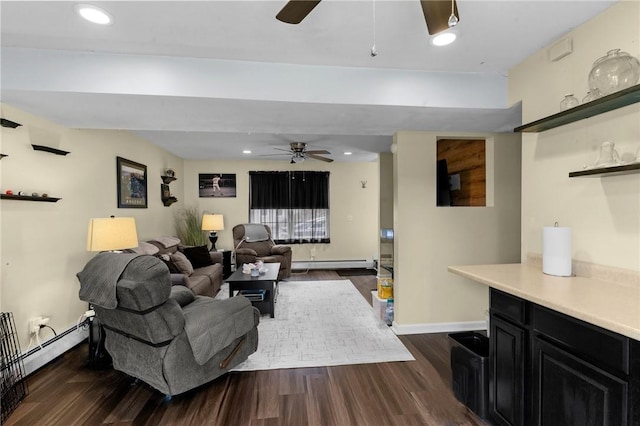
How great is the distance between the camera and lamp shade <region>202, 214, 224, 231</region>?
5570mm

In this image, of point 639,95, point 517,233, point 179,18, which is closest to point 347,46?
point 179,18

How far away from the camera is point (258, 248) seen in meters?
5.56

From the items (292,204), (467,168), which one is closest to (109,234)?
(292,204)

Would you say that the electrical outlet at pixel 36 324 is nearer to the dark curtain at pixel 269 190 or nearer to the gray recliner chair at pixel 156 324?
the gray recliner chair at pixel 156 324

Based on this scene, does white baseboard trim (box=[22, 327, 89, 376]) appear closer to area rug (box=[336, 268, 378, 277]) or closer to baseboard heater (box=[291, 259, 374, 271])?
baseboard heater (box=[291, 259, 374, 271])

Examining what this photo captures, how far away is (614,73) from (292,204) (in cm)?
536

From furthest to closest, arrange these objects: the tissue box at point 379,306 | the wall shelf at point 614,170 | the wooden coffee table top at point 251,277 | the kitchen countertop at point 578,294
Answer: the wooden coffee table top at point 251,277 < the tissue box at point 379,306 < the wall shelf at point 614,170 < the kitchen countertop at point 578,294

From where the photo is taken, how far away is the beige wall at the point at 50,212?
2.25m

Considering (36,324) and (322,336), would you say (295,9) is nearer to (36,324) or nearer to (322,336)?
(322,336)

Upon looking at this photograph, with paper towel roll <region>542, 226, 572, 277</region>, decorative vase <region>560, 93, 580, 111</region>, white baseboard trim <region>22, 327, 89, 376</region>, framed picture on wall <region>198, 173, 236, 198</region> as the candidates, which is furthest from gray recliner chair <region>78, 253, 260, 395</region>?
framed picture on wall <region>198, 173, 236, 198</region>

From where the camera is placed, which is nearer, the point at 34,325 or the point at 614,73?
the point at 614,73

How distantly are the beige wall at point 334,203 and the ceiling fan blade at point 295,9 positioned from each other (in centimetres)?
502

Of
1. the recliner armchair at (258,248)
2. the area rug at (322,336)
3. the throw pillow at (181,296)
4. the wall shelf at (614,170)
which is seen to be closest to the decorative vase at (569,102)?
the wall shelf at (614,170)

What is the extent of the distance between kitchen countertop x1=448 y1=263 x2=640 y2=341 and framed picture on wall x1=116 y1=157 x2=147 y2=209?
3.95m
